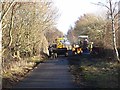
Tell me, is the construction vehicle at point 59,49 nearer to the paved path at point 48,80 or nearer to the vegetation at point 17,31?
the vegetation at point 17,31

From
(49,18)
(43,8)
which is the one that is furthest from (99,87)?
(49,18)

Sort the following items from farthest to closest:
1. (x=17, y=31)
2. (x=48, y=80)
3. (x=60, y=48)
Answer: (x=60, y=48)
(x=17, y=31)
(x=48, y=80)

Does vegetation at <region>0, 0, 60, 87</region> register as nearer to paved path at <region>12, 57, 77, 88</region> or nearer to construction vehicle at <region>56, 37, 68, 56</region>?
paved path at <region>12, 57, 77, 88</region>

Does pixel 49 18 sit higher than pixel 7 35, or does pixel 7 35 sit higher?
pixel 49 18

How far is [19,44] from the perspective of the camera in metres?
24.0

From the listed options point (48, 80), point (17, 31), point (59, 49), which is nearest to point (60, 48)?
point (59, 49)

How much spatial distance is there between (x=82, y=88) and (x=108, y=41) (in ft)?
61.9

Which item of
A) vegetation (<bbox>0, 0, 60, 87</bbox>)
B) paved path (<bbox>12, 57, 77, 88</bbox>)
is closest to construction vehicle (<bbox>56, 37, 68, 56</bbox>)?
vegetation (<bbox>0, 0, 60, 87</bbox>)

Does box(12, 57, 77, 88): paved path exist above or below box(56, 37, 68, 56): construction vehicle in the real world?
below

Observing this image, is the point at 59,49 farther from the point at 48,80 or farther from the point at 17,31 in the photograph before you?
the point at 48,80

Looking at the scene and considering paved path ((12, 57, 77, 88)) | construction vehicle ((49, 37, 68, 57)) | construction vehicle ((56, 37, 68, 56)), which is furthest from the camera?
construction vehicle ((56, 37, 68, 56))

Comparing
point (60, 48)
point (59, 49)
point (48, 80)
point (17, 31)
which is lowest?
point (48, 80)

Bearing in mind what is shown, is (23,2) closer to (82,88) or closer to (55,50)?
(82,88)

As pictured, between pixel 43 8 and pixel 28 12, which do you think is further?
pixel 43 8
